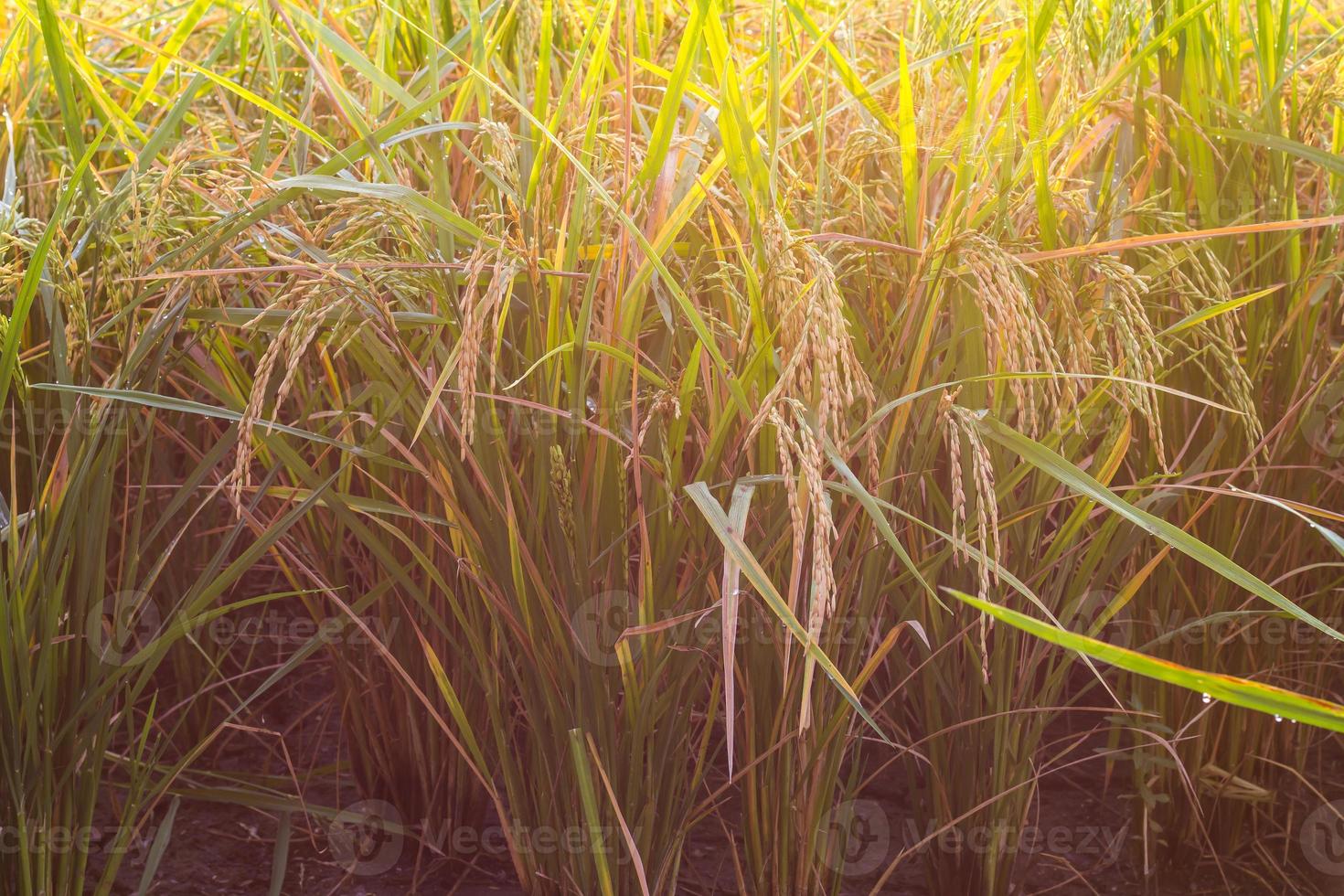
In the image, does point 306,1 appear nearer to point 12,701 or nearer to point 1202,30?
point 12,701

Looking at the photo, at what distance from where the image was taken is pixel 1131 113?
128cm

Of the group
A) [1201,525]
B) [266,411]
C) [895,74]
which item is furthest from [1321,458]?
[266,411]

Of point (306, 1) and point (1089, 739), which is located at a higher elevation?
point (306, 1)

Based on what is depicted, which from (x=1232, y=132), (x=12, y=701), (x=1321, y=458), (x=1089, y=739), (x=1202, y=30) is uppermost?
(x=1202, y=30)

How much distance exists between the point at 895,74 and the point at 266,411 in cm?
80
